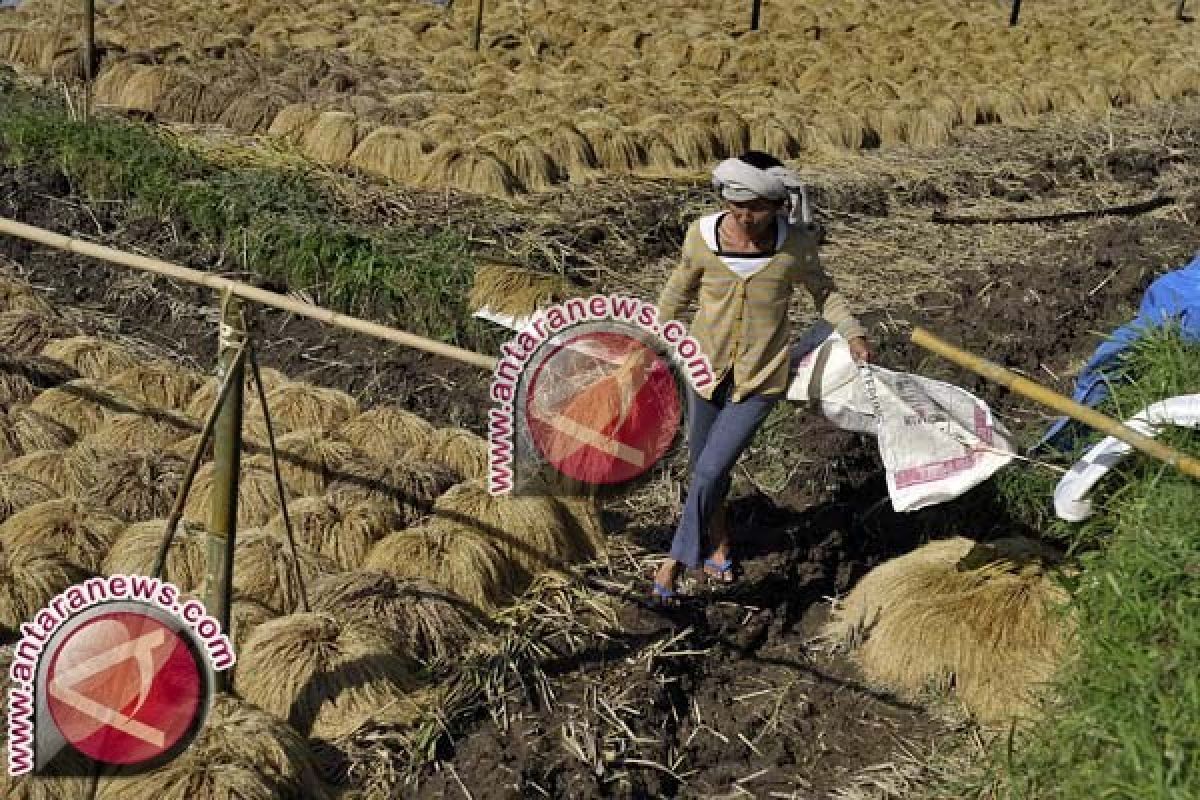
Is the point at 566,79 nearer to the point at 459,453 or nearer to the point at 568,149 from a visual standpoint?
the point at 568,149

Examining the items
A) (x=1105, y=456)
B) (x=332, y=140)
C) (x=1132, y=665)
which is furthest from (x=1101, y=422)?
(x=332, y=140)

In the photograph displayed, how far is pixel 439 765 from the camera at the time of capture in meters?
3.52

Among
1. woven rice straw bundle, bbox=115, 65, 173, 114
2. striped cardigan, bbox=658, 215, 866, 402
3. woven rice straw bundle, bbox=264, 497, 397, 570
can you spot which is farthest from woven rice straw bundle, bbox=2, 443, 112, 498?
woven rice straw bundle, bbox=115, 65, 173, 114

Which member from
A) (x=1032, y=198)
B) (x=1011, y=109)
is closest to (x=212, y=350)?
(x=1032, y=198)

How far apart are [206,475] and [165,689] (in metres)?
1.42

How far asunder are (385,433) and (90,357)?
1328 mm

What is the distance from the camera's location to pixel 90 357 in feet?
17.5

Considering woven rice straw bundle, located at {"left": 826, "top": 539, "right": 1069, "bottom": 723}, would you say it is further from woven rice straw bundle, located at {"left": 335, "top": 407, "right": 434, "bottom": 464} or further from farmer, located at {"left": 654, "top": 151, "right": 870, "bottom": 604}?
woven rice straw bundle, located at {"left": 335, "top": 407, "right": 434, "bottom": 464}

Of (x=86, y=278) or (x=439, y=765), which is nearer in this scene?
(x=439, y=765)

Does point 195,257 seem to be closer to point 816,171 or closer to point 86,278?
point 86,278

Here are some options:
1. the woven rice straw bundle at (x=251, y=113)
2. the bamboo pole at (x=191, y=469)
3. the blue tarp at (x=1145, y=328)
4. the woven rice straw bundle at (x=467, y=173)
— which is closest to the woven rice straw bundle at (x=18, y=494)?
the bamboo pole at (x=191, y=469)

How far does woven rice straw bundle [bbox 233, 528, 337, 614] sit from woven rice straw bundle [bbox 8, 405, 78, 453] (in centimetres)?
102

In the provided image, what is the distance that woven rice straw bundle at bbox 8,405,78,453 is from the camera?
462 centimetres

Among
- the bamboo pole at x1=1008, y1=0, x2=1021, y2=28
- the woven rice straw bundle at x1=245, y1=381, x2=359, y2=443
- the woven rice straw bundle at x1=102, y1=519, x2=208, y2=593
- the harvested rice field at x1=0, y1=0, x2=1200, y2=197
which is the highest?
the woven rice straw bundle at x1=102, y1=519, x2=208, y2=593
